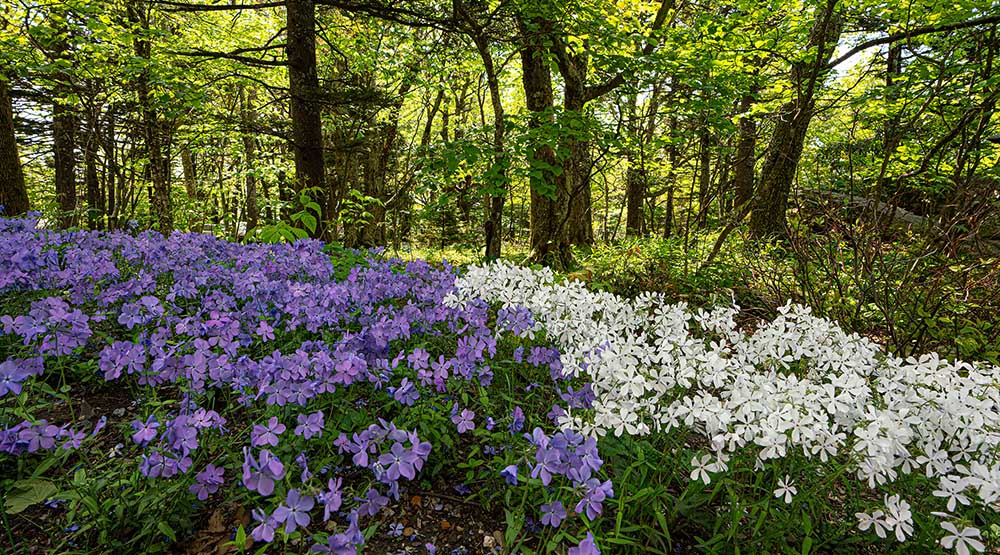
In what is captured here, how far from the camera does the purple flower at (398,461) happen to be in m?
1.25

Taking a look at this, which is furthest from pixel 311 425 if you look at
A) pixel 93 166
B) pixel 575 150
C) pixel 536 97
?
pixel 93 166

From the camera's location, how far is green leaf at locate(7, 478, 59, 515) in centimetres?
142

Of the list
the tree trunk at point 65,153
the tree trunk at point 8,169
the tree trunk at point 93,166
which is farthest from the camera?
the tree trunk at point 65,153

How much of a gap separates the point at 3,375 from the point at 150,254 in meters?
1.66

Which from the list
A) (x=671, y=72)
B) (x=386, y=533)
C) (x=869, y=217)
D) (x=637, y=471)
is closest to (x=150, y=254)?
(x=386, y=533)

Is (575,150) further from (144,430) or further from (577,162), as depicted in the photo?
(144,430)

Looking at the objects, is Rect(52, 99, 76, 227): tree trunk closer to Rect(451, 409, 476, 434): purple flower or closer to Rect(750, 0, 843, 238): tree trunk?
Rect(451, 409, 476, 434): purple flower

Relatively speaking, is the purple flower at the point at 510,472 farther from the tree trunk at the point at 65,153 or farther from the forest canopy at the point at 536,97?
the tree trunk at the point at 65,153

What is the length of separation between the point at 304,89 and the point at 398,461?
4748mm

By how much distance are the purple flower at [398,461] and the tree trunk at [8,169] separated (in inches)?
258

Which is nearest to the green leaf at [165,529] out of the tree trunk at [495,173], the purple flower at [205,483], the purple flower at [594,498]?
the purple flower at [205,483]

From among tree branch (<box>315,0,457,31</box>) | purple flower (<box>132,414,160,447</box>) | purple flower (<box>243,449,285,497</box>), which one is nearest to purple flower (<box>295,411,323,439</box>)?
purple flower (<box>243,449,285,497</box>)

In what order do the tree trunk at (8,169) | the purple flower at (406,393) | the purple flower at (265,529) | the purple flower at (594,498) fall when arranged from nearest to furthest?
the purple flower at (265,529) → the purple flower at (594,498) → the purple flower at (406,393) → the tree trunk at (8,169)

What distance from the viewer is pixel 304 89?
494 cm
